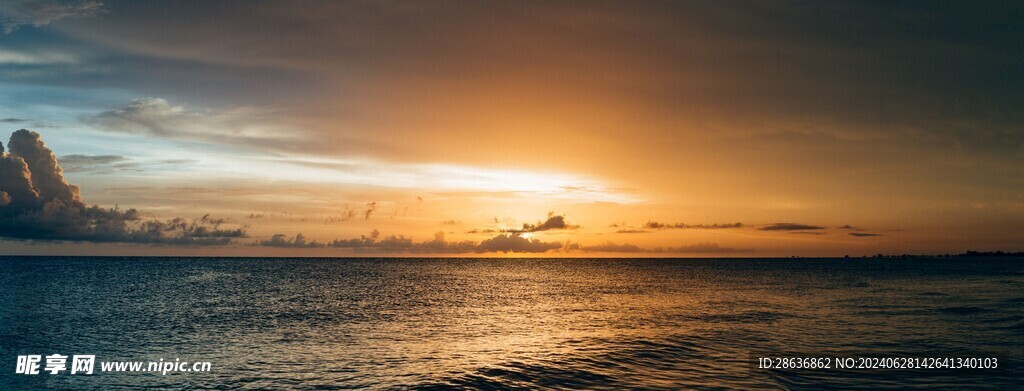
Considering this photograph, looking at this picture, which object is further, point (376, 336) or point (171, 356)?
point (376, 336)

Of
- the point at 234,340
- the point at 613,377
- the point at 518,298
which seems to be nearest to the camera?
the point at 613,377

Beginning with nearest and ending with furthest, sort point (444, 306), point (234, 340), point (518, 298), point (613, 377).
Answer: point (613, 377) < point (234, 340) < point (444, 306) < point (518, 298)

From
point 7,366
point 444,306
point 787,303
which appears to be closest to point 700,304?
point 787,303

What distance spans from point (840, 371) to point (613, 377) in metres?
12.9

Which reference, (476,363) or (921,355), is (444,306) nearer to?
(476,363)

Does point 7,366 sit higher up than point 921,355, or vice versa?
point 921,355

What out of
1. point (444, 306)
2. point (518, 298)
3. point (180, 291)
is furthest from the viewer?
point (180, 291)

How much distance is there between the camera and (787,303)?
75375mm

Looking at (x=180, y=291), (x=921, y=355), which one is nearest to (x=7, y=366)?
(x=921, y=355)

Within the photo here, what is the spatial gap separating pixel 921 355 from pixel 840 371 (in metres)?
9.00

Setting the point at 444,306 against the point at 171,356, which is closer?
the point at 171,356

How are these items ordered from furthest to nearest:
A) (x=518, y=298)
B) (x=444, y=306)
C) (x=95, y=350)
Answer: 1. (x=518, y=298)
2. (x=444, y=306)
3. (x=95, y=350)

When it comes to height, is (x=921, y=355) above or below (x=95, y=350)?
above

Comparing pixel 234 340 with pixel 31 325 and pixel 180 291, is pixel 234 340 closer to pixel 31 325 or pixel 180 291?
pixel 31 325
